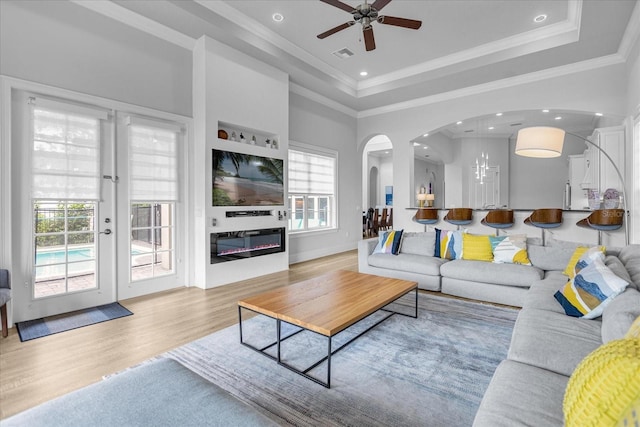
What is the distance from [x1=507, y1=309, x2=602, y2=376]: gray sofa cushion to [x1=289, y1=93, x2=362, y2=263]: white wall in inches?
179

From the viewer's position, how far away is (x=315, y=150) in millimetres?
6559

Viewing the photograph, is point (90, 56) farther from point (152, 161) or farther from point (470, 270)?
point (470, 270)

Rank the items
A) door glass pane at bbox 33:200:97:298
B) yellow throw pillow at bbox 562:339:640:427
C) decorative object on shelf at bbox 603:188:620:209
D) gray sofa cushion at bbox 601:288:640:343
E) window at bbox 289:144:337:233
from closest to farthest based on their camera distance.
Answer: yellow throw pillow at bbox 562:339:640:427
gray sofa cushion at bbox 601:288:640:343
door glass pane at bbox 33:200:97:298
decorative object on shelf at bbox 603:188:620:209
window at bbox 289:144:337:233

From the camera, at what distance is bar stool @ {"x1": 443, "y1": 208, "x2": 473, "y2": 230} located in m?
5.20

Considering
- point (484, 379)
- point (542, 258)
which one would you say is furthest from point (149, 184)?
point (542, 258)

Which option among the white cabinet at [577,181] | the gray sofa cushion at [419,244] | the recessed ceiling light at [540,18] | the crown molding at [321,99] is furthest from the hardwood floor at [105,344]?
the white cabinet at [577,181]

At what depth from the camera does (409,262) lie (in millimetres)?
4203

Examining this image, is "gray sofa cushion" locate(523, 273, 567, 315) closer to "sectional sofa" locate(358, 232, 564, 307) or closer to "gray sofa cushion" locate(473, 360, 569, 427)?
"sectional sofa" locate(358, 232, 564, 307)

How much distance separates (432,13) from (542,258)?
327 centimetres

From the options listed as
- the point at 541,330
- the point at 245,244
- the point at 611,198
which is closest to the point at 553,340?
the point at 541,330

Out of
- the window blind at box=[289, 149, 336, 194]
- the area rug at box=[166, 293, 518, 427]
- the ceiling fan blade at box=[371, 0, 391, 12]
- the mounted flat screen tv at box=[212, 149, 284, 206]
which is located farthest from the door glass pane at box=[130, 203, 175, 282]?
the ceiling fan blade at box=[371, 0, 391, 12]

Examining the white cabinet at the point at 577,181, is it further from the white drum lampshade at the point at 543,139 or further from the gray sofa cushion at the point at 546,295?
the gray sofa cushion at the point at 546,295

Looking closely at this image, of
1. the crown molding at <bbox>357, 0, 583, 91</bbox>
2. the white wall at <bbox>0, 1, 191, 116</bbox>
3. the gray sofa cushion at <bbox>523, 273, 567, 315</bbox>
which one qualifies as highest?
the crown molding at <bbox>357, 0, 583, 91</bbox>

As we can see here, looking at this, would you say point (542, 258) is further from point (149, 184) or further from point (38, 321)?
point (38, 321)
